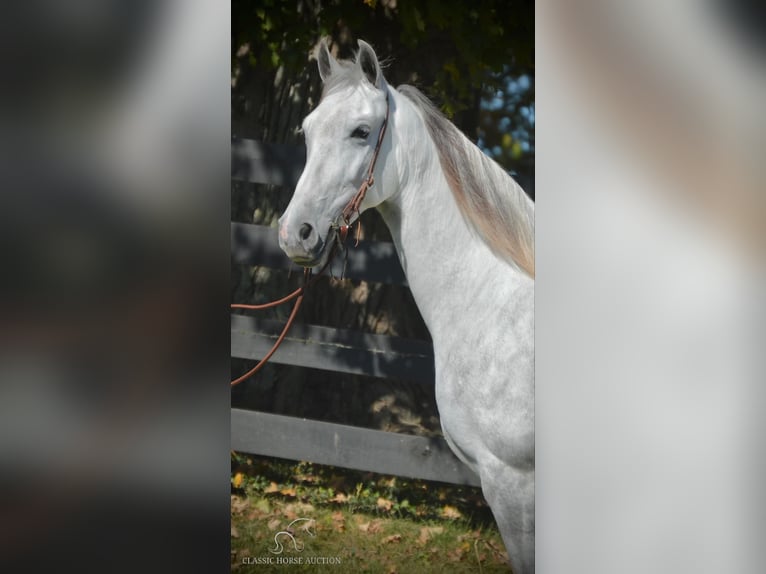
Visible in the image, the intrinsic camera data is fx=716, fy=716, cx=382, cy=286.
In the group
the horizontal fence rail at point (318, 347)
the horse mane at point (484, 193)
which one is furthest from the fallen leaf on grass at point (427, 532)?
the horse mane at point (484, 193)

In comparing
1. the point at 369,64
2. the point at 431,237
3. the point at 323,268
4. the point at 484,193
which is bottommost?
the point at 323,268

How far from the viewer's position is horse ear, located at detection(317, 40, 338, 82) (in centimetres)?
236

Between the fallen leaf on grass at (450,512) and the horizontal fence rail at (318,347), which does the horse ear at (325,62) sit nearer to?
the horizontal fence rail at (318,347)

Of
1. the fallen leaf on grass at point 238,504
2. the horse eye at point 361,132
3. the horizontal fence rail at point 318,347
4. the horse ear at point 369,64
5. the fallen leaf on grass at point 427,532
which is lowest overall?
the fallen leaf on grass at point 427,532

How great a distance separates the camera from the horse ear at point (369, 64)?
2.31 m

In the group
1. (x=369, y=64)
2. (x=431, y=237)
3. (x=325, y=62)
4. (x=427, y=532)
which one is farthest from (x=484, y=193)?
(x=427, y=532)

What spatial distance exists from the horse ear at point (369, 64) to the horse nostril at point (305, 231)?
51cm

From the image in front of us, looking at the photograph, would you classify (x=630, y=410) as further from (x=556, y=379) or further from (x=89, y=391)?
(x=89, y=391)

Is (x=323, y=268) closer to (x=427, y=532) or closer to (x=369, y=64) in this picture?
(x=369, y=64)

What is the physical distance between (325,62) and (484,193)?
26.8 inches

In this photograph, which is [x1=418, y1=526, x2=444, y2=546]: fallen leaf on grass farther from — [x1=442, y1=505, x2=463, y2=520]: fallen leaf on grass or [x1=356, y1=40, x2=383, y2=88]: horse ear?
[x1=356, y1=40, x2=383, y2=88]: horse ear

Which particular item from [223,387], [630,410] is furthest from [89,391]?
[630,410]

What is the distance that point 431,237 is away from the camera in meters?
2.38

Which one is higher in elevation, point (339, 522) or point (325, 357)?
point (325, 357)
